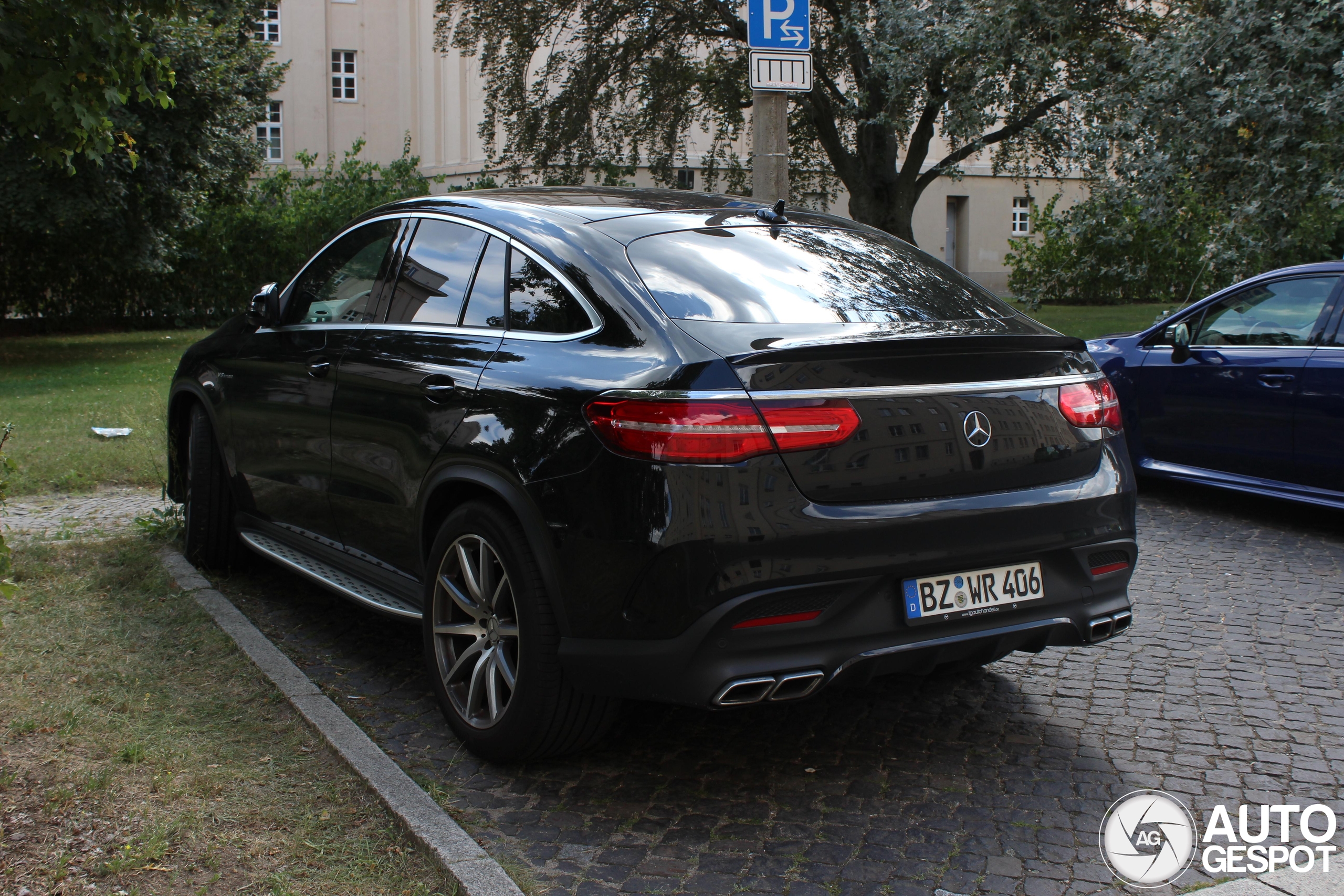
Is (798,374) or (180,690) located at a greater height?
(798,374)

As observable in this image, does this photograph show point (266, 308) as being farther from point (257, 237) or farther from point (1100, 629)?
point (257, 237)

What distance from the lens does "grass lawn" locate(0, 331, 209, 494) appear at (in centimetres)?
862

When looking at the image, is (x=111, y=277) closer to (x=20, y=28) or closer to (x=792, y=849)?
(x=20, y=28)

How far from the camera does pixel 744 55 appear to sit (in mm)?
23984

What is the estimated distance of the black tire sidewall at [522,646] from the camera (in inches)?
136

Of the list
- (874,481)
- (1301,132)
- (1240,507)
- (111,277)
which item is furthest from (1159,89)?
(111,277)

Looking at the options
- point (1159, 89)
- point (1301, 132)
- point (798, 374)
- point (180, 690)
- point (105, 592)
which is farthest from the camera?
point (1159, 89)

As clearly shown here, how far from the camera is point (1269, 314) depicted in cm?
738

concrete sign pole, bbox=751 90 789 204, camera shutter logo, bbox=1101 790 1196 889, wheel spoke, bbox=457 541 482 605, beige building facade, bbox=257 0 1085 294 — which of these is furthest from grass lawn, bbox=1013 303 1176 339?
wheel spoke, bbox=457 541 482 605

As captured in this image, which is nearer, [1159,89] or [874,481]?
[874,481]

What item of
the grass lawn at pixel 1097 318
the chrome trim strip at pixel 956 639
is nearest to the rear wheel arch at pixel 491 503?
the chrome trim strip at pixel 956 639

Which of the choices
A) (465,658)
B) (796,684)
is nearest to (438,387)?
(465,658)

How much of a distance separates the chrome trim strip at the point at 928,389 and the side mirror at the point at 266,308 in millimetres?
2967

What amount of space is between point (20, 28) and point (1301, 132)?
11260 mm
